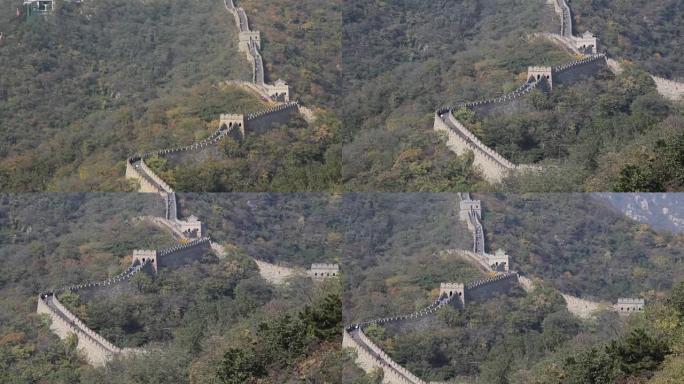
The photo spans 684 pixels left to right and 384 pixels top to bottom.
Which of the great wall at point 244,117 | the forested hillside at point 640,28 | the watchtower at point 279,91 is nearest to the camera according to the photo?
the great wall at point 244,117

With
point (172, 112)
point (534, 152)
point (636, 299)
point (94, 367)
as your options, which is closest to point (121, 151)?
point (172, 112)

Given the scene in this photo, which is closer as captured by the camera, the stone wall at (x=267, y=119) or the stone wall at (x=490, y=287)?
the stone wall at (x=490, y=287)

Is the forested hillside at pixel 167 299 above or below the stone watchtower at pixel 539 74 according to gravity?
below

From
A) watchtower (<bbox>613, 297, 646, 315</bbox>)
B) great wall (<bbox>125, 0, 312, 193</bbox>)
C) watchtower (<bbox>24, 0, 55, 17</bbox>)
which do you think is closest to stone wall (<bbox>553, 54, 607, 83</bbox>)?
great wall (<bbox>125, 0, 312, 193</bbox>)

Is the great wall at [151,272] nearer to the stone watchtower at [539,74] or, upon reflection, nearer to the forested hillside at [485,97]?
the forested hillside at [485,97]

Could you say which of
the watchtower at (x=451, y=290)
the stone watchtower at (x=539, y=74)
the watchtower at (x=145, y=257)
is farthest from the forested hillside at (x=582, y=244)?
the watchtower at (x=145, y=257)

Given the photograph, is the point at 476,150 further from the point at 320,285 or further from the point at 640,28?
the point at 640,28

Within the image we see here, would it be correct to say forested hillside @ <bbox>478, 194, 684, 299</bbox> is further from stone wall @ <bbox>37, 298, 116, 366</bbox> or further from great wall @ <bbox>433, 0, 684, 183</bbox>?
stone wall @ <bbox>37, 298, 116, 366</bbox>
